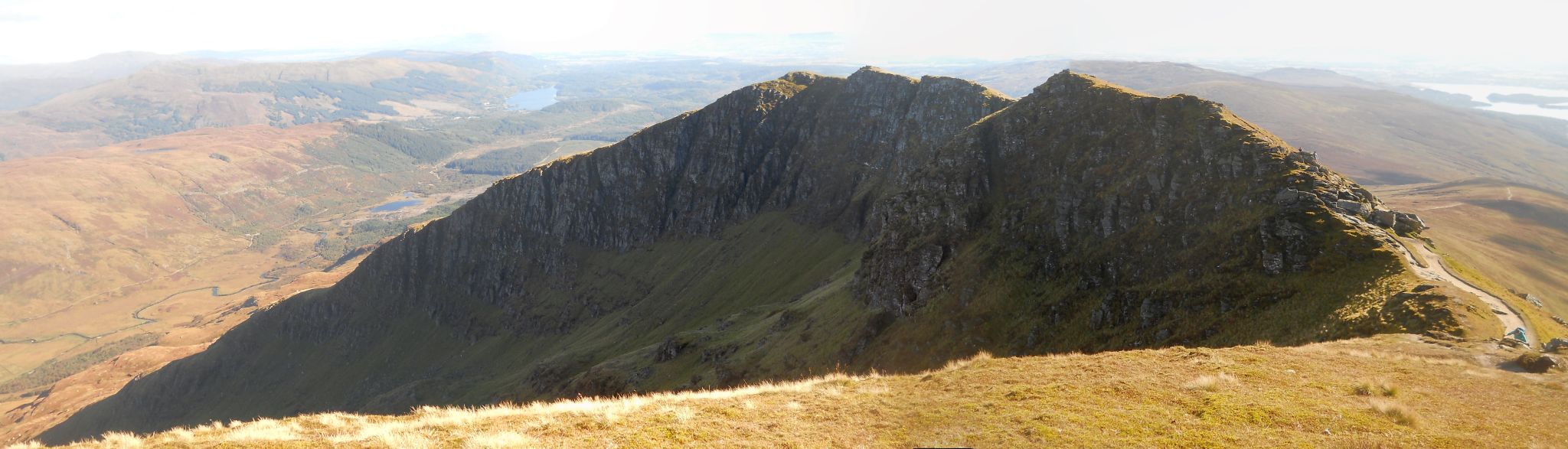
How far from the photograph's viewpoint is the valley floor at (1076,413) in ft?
69.0

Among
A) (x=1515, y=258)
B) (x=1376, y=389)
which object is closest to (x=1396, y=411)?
(x=1376, y=389)

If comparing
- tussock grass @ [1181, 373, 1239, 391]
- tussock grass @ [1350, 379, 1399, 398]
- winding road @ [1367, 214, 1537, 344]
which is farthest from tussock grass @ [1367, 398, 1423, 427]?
winding road @ [1367, 214, 1537, 344]

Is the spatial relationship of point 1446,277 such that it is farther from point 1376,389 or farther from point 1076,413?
point 1076,413

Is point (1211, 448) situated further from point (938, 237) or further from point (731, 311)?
point (731, 311)

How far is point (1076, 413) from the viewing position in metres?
23.9

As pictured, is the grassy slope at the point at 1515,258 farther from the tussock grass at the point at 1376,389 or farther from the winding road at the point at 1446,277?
the tussock grass at the point at 1376,389

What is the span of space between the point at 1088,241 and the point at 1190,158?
13.8 m

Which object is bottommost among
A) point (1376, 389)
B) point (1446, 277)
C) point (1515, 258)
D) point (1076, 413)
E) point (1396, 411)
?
point (1515, 258)

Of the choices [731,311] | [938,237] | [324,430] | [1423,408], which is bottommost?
[731,311]

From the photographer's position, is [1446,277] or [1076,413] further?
[1446,277]

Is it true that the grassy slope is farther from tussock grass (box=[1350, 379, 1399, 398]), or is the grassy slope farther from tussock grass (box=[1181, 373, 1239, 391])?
tussock grass (box=[1181, 373, 1239, 391])

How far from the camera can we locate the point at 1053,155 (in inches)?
3292

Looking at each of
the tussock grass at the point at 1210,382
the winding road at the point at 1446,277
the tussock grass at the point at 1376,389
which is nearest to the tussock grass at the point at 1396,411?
the tussock grass at the point at 1376,389

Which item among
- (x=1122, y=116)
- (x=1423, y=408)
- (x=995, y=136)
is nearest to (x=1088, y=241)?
(x=1122, y=116)
